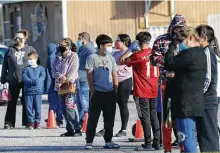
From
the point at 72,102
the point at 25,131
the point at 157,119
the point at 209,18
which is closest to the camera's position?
the point at 157,119

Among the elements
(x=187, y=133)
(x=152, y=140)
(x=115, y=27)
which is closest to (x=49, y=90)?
(x=152, y=140)

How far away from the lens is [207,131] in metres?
11.5

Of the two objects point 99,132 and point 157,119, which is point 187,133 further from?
point 99,132

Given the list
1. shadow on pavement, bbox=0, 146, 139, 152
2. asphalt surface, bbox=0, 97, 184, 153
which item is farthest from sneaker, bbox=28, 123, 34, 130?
shadow on pavement, bbox=0, 146, 139, 152

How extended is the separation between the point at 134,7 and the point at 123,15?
2.05 feet

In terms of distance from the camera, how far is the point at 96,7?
35250mm

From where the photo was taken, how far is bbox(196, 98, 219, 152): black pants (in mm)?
11445

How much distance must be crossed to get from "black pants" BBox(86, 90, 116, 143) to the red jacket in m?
0.43

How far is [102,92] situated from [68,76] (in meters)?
2.10

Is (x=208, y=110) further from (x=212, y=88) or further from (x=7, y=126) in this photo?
(x=7, y=126)

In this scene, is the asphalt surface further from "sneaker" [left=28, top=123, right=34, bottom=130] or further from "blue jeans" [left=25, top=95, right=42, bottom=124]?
"blue jeans" [left=25, top=95, right=42, bottom=124]

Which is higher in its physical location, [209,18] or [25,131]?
[209,18]

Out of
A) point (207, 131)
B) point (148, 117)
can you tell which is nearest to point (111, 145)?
point (148, 117)

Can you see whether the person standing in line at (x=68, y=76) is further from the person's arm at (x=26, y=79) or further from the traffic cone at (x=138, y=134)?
the person's arm at (x=26, y=79)
